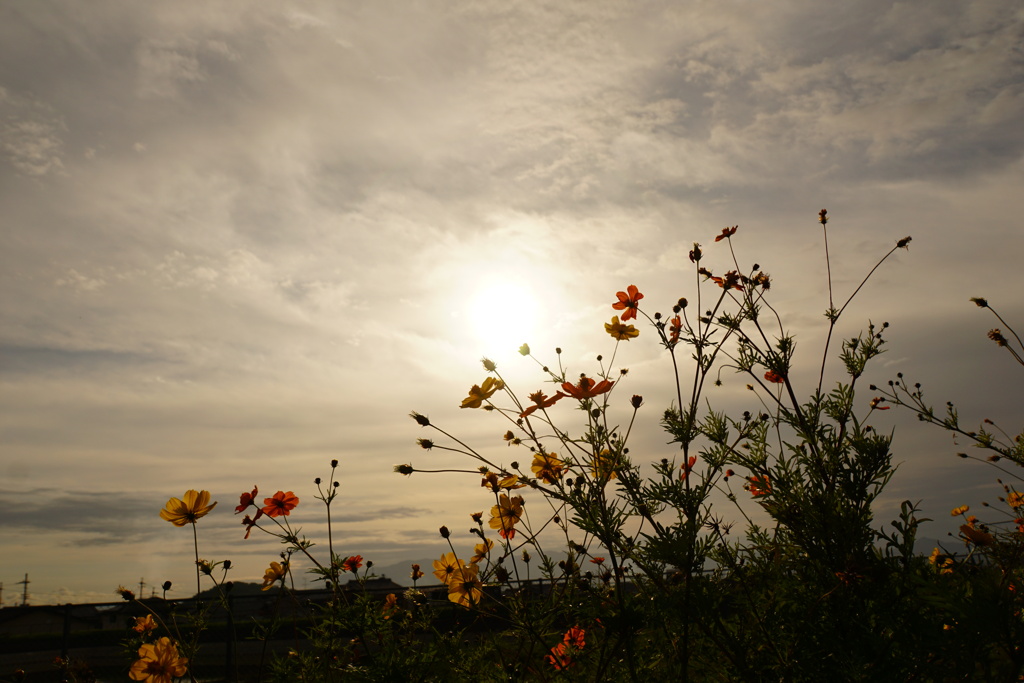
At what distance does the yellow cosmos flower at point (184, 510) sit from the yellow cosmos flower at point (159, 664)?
48 cm

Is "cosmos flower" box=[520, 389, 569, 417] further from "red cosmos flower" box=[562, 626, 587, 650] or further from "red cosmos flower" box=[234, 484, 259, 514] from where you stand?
"red cosmos flower" box=[234, 484, 259, 514]

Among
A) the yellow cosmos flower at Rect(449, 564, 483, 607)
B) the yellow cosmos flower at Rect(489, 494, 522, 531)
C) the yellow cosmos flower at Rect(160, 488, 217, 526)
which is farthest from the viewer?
the yellow cosmos flower at Rect(160, 488, 217, 526)

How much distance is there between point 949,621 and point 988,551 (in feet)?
1.83

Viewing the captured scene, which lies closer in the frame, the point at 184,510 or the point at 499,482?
the point at 499,482

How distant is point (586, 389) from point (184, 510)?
1.97m

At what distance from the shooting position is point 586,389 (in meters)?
1.84

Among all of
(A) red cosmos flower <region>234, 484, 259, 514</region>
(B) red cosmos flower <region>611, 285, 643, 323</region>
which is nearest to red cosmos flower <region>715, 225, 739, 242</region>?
(B) red cosmos flower <region>611, 285, 643, 323</region>

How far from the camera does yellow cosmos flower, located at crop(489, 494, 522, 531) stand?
2256 mm

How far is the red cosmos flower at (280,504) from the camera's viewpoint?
8.93ft

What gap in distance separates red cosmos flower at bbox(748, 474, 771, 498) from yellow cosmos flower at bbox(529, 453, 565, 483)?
50 centimetres

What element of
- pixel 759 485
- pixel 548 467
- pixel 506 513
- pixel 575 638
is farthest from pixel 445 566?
pixel 759 485

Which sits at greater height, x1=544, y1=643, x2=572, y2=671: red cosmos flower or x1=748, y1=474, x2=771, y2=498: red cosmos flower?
x1=748, y1=474, x2=771, y2=498: red cosmos flower

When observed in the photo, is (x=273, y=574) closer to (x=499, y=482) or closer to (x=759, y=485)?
(x=499, y=482)

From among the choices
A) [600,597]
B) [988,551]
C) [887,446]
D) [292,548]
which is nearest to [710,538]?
[600,597]
